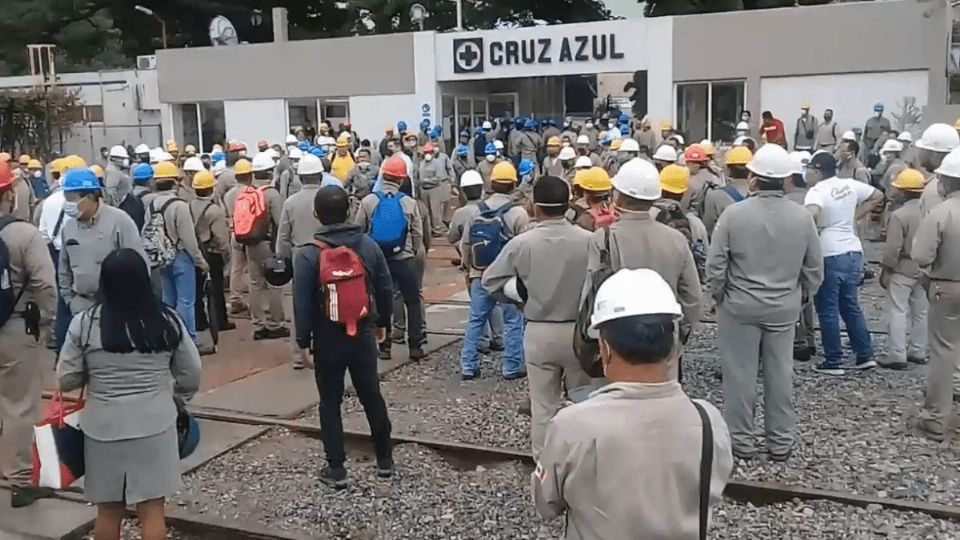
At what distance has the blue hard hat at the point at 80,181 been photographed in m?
6.71

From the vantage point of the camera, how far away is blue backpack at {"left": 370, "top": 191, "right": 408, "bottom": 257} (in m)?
8.80

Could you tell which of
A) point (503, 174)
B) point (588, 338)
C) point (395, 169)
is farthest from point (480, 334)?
point (588, 338)

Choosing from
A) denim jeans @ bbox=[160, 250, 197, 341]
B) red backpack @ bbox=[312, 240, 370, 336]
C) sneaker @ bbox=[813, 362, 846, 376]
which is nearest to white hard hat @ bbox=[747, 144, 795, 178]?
red backpack @ bbox=[312, 240, 370, 336]

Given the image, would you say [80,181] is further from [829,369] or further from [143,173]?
[829,369]

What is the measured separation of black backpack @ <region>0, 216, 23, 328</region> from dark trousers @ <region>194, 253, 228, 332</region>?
432 centimetres

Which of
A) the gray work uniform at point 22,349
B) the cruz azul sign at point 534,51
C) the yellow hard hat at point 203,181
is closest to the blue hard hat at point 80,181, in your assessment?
the gray work uniform at point 22,349

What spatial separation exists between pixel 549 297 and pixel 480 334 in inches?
122

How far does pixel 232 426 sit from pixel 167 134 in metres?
24.4

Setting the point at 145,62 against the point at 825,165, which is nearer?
the point at 825,165

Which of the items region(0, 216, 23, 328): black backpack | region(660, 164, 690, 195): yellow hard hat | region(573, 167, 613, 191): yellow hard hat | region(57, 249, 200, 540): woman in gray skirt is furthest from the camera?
region(660, 164, 690, 195): yellow hard hat

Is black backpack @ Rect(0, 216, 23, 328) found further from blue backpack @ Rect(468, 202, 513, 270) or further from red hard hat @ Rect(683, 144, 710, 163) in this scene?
red hard hat @ Rect(683, 144, 710, 163)

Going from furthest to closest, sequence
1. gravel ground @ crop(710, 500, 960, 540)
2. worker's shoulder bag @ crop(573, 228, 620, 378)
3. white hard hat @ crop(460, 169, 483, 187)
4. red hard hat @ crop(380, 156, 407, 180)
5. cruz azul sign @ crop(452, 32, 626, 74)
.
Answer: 1. cruz azul sign @ crop(452, 32, 626, 74)
2. white hard hat @ crop(460, 169, 483, 187)
3. red hard hat @ crop(380, 156, 407, 180)
4. gravel ground @ crop(710, 500, 960, 540)
5. worker's shoulder bag @ crop(573, 228, 620, 378)

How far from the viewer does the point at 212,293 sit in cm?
1045

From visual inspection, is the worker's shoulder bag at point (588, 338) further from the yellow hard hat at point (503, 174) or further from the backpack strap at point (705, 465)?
the yellow hard hat at point (503, 174)
